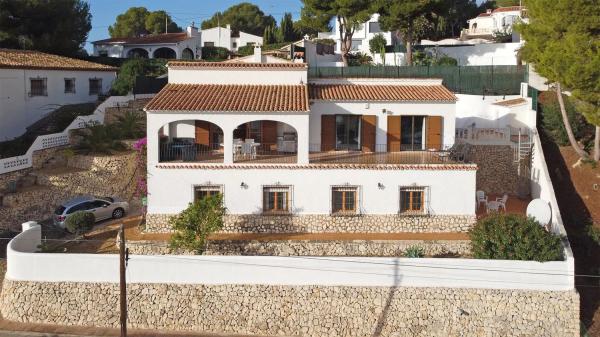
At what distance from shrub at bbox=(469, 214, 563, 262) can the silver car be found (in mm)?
15585

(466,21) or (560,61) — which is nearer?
(560,61)

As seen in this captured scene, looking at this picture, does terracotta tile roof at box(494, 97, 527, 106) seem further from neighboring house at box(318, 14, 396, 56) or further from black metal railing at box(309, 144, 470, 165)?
neighboring house at box(318, 14, 396, 56)

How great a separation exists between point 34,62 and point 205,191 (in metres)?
18.3

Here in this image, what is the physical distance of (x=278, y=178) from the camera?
22.8 m

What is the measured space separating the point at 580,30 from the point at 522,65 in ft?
59.4

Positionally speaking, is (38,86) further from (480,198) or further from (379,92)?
(480,198)

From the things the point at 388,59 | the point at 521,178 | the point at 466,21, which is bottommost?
the point at 521,178

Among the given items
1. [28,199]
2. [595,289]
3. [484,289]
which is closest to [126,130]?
[28,199]

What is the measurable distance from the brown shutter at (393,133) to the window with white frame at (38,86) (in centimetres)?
2137

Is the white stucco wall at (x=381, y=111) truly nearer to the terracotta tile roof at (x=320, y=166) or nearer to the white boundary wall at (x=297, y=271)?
the terracotta tile roof at (x=320, y=166)

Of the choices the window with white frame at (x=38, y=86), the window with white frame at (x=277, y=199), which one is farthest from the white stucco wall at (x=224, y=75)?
the window with white frame at (x=38, y=86)

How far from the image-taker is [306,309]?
19.6 m

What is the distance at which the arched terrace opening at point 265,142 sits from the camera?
2447 centimetres

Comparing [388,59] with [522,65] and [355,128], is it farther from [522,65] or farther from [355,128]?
[355,128]
